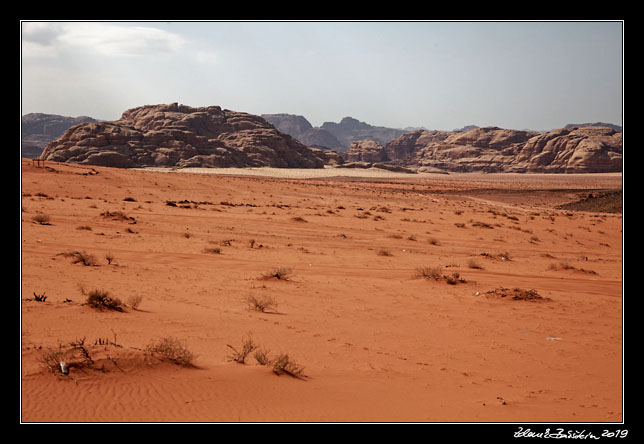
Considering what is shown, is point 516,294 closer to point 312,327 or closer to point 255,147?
point 312,327

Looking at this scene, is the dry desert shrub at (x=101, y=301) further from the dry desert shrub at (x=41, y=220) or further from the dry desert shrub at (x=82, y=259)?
the dry desert shrub at (x=41, y=220)

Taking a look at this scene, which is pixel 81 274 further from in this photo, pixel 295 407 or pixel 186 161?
pixel 186 161

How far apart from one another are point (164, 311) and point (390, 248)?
11607mm

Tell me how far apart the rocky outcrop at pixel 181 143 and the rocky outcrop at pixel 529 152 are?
5413cm

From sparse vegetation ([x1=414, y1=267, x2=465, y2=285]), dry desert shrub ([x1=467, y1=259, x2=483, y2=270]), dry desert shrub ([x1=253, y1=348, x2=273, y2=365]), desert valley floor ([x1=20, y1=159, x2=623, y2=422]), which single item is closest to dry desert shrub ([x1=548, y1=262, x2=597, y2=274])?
desert valley floor ([x1=20, y1=159, x2=623, y2=422])

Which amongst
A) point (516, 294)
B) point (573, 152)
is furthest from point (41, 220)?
point (573, 152)

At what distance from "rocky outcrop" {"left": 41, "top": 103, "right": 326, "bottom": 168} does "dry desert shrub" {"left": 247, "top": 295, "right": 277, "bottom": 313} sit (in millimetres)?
101419

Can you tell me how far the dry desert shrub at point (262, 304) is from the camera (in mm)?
9375

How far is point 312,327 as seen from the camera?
28.5ft

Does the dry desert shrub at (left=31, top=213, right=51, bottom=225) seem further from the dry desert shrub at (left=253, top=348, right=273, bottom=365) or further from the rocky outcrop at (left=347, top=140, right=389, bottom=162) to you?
the rocky outcrop at (left=347, top=140, right=389, bottom=162)

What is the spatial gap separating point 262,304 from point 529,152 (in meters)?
170

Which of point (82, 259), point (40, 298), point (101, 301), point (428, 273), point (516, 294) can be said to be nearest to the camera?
point (101, 301)

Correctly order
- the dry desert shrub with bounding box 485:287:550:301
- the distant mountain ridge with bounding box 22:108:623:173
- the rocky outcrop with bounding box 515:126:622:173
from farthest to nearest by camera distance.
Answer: the rocky outcrop with bounding box 515:126:622:173, the distant mountain ridge with bounding box 22:108:623:173, the dry desert shrub with bounding box 485:287:550:301

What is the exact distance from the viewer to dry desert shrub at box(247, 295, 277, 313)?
9.38 meters
